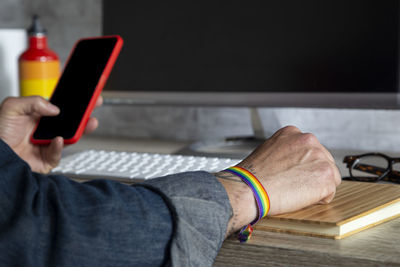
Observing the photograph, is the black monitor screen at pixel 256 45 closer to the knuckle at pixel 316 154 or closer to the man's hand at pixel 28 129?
the man's hand at pixel 28 129

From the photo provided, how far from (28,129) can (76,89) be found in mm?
126

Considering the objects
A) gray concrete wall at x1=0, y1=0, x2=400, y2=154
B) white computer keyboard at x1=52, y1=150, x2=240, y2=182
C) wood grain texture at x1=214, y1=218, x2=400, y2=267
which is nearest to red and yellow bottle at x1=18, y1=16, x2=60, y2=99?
Result: gray concrete wall at x1=0, y1=0, x2=400, y2=154

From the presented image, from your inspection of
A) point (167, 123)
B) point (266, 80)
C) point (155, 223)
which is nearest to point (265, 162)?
point (155, 223)

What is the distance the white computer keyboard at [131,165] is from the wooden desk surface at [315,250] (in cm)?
25

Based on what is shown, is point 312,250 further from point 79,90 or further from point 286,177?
point 79,90

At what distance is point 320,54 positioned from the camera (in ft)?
3.00

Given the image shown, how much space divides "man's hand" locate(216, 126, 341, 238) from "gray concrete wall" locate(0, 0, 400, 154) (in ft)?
1.39

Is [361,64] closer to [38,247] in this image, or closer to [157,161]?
[157,161]

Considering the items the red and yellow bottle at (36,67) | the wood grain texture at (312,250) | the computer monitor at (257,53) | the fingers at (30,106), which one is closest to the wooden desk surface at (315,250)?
the wood grain texture at (312,250)

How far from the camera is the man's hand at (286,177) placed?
1.74 feet

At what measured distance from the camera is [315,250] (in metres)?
0.46

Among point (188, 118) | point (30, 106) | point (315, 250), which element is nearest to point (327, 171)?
point (315, 250)

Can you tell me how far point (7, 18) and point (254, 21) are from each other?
0.82m

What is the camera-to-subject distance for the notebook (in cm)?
51
